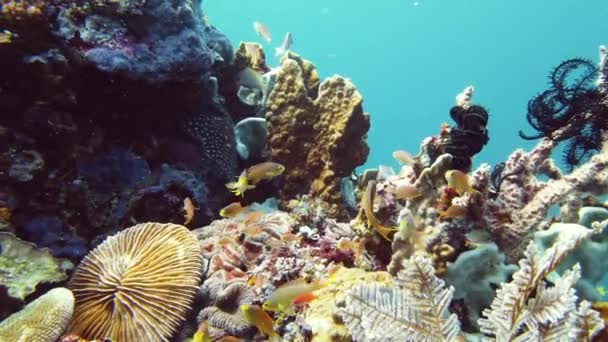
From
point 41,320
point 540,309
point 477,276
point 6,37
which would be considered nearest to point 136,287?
point 41,320

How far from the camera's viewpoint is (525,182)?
3.77m

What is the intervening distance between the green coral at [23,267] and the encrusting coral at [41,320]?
0.32 m

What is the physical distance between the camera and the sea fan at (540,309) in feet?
6.22

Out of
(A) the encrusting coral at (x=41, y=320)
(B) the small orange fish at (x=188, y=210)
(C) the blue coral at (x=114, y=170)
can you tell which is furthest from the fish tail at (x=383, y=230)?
(C) the blue coral at (x=114, y=170)

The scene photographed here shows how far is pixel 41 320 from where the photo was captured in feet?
10.3

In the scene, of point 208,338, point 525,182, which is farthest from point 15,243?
point 525,182

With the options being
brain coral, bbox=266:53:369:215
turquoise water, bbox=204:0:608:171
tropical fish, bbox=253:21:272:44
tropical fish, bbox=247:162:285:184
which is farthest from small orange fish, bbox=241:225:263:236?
turquoise water, bbox=204:0:608:171

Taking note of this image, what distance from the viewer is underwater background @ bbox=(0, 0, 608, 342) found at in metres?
2.90

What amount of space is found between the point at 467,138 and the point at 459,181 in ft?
2.96

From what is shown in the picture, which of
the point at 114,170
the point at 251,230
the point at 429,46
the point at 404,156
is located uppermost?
the point at 429,46

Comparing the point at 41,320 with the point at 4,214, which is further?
the point at 4,214

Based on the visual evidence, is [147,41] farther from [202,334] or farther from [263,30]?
[263,30]

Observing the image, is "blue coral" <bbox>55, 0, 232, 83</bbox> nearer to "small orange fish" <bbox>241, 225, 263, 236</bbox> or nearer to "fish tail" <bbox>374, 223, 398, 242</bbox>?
"small orange fish" <bbox>241, 225, 263, 236</bbox>

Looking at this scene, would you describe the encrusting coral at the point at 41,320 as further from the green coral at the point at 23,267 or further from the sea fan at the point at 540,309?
the sea fan at the point at 540,309
